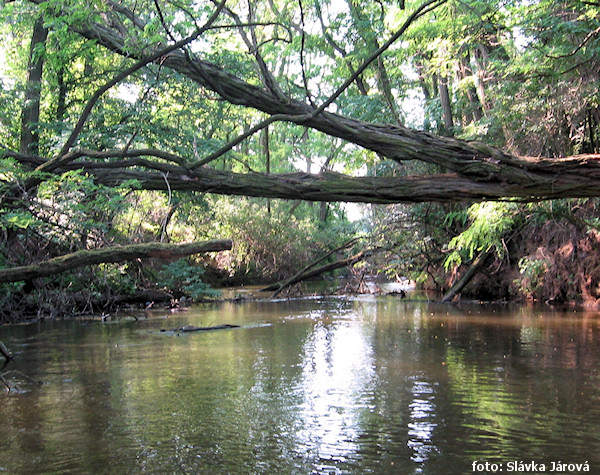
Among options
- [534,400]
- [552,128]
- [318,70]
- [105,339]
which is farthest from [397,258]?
[534,400]

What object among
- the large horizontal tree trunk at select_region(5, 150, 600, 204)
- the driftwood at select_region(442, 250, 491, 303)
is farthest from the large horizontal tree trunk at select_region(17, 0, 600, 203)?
the driftwood at select_region(442, 250, 491, 303)

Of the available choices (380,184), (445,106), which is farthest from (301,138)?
(445,106)

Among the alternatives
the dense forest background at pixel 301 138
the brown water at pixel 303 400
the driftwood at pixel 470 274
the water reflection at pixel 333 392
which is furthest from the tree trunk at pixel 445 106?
the water reflection at pixel 333 392

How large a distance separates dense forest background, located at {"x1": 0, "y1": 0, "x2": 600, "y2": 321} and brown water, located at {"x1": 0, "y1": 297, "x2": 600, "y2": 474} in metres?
1.38

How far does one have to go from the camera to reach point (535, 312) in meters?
11.5

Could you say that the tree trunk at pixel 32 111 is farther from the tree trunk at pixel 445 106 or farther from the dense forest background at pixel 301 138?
the tree trunk at pixel 445 106

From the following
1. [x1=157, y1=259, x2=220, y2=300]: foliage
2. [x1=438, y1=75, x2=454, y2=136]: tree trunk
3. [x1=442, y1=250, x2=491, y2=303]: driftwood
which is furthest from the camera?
[x1=438, y1=75, x2=454, y2=136]: tree trunk

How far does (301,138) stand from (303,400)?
6.75 m

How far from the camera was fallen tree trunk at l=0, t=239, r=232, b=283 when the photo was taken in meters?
4.55

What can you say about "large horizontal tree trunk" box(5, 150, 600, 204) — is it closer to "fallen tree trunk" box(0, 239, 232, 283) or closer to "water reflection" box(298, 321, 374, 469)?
"water reflection" box(298, 321, 374, 469)

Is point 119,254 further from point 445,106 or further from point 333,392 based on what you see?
point 445,106

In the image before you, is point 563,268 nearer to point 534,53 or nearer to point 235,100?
point 534,53

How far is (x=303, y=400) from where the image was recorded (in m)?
5.20

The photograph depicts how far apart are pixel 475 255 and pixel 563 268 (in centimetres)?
218
